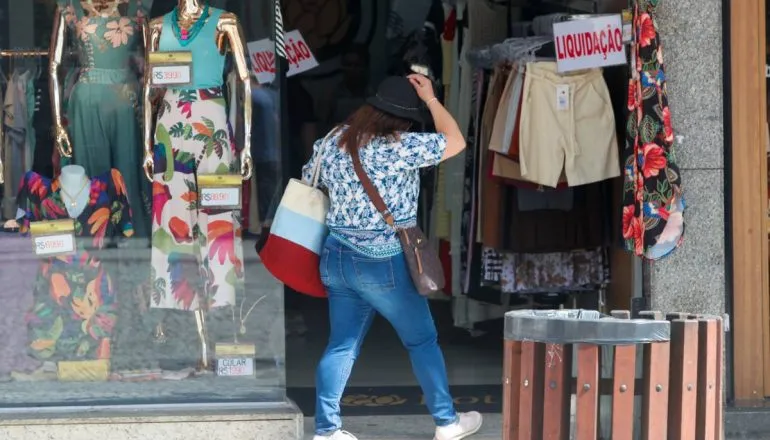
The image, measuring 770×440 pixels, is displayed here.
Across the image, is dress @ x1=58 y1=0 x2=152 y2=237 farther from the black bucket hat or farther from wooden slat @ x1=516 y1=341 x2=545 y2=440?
wooden slat @ x1=516 y1=341 x2=545 y2=440

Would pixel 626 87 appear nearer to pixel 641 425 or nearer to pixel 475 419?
pixel 475 419

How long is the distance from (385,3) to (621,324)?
6758mm

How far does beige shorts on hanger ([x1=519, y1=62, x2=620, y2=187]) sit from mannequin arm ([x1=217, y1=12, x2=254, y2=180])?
4.75ft

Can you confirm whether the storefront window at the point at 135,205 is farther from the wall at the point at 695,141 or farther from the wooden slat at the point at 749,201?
the wooden slat at the point at 749,201

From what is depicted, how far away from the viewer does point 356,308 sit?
629cm

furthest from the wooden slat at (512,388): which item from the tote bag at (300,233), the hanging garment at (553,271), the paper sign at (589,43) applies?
the hanging garment at (553,271)

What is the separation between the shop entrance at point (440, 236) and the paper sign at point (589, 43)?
0.34 metres

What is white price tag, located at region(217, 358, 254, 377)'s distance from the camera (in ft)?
22.3

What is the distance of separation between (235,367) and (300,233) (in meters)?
0.88

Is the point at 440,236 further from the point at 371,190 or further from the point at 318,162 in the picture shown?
the point at 371,190

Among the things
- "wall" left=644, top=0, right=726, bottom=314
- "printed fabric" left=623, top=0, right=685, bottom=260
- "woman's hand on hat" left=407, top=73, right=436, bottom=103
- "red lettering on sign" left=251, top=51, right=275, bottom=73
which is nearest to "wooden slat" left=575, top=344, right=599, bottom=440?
"woman's hand on hat" left=407, top=73, right=436, bottom=103

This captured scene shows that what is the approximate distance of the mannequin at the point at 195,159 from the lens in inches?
261

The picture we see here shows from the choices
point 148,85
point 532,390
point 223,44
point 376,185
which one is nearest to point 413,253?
point 376,185

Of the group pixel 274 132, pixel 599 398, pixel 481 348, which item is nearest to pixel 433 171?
pixel 481 348
